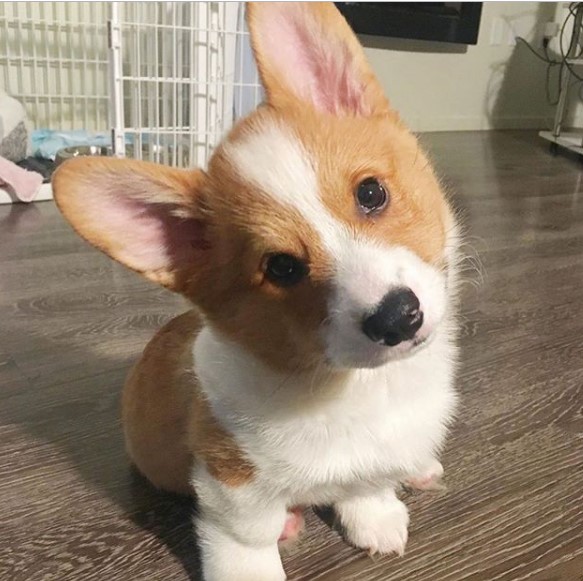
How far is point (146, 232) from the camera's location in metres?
0.83

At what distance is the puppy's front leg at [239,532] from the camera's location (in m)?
0.87

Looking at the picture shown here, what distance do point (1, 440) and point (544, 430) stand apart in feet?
3.19

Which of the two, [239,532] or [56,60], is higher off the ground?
[56,60]

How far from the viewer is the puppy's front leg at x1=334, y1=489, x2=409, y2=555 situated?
3.23 feet

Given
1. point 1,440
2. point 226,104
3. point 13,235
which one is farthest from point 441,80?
point 1,440

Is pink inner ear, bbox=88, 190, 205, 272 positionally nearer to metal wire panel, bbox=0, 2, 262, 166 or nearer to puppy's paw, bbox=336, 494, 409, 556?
puppy's paw, bbox=336, 494, 409, 556

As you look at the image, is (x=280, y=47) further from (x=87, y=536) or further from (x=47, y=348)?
(x=47, y=348)

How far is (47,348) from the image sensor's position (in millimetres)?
1517

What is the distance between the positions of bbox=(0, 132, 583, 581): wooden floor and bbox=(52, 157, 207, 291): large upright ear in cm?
44

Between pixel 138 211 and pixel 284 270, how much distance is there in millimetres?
197

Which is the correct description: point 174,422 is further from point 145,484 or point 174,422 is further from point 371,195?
point 371,195

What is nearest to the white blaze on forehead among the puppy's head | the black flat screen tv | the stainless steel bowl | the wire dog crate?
the puppy's head

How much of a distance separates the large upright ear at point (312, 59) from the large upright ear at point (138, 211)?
17 centimetres

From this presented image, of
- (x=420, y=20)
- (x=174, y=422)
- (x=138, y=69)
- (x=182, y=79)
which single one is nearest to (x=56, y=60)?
(x=138, y=69)
